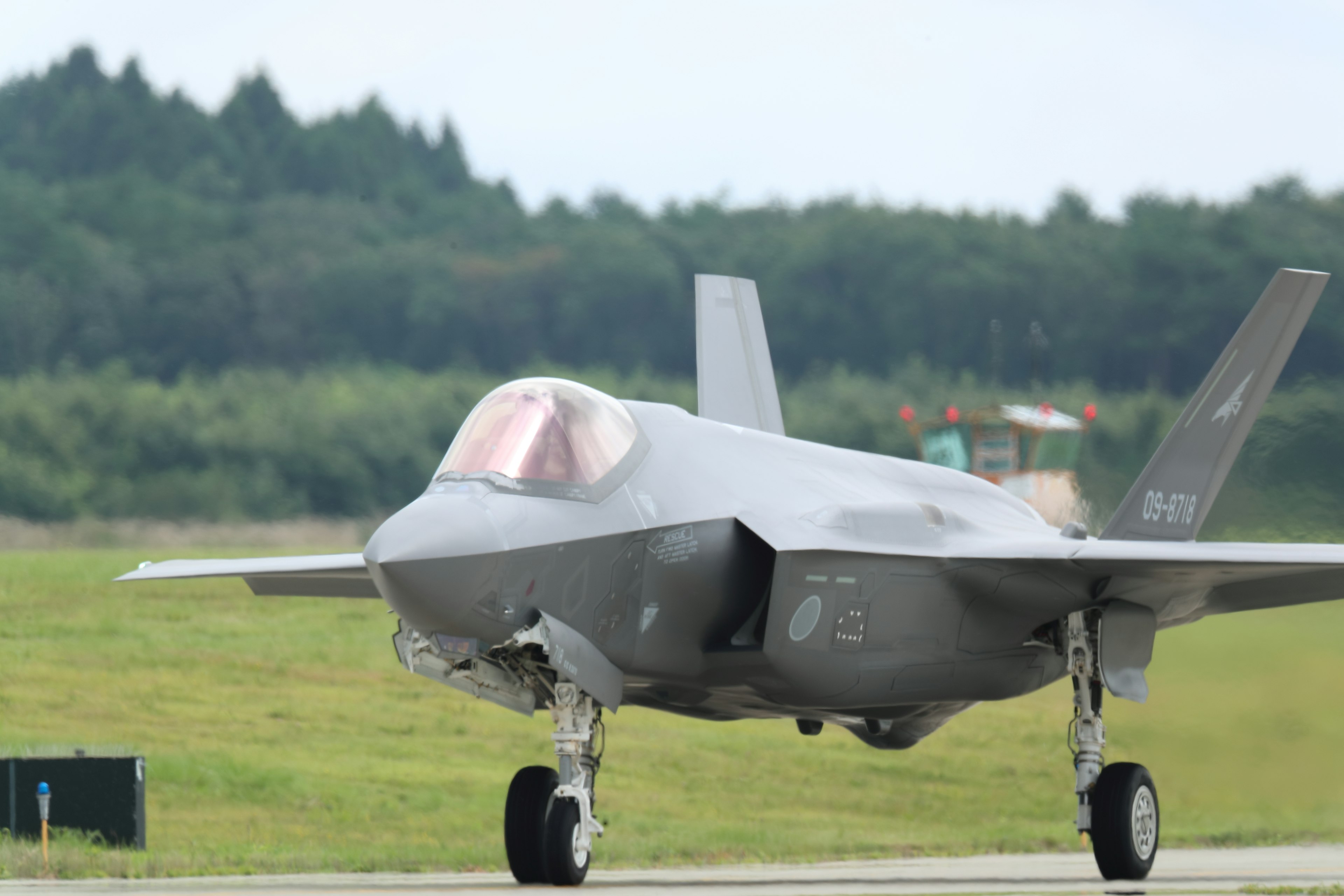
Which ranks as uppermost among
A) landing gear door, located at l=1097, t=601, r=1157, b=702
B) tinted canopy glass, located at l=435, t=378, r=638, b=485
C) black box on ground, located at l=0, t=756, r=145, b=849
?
tinted canopy glass, located at l=435, t=378, r=638, b=485

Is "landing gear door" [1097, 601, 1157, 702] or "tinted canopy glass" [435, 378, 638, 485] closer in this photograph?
"tinted canopy glass" [435, 378, 638, 485]

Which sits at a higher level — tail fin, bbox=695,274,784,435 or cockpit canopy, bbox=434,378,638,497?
tail fin, bbox=695,274,784,435

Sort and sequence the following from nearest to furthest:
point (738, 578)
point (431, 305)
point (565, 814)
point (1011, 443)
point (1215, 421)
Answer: point (565, 814), point (738, 578), point (1215, 421), point (1011, 443), point (431, 305)

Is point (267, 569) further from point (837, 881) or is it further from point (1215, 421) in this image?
point (1215, 421)

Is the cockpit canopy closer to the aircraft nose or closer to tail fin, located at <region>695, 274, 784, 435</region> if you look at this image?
the aircraft nose

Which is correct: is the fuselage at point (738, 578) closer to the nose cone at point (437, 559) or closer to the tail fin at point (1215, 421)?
the nose cone at point (437, 559)

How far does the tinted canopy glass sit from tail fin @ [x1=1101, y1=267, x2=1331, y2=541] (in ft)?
18.7

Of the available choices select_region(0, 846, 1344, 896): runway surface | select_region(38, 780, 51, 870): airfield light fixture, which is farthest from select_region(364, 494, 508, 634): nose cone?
select_region(38, 780, 51, 870): airfield light fixture

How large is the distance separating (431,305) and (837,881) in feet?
98.3

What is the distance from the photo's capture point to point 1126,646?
12438 millimetres

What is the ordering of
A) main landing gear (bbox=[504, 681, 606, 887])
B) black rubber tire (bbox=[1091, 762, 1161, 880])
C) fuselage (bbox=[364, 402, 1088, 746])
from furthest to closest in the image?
black rubber tire (bbox=[1091, 762, 1161, 880])
main landing gear (bbox=[504, 681, 606, 887])
fuselage (bbox=[364, 402, 1088, 746])

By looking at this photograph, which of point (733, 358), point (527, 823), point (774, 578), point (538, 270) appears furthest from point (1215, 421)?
point (538, 270)

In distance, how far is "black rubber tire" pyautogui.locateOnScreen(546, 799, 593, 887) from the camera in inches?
391

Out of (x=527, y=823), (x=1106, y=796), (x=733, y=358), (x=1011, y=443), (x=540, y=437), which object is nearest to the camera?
(x=540, y=437)
